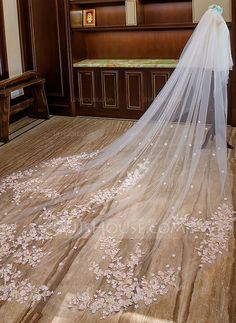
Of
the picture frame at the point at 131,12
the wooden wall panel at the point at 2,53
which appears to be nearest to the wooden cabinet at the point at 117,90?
the picture frame at the point at 131,12

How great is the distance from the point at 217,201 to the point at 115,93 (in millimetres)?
2859

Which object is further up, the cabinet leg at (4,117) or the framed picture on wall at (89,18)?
the framed picture on wall at (89,18)

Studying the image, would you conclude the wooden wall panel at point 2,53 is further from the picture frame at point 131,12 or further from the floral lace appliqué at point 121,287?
the floral lace appliqué at point 121,287

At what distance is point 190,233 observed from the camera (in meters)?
3.18

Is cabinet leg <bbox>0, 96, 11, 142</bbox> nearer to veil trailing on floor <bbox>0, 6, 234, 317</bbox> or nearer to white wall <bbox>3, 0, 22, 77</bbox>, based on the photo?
white wall <bbox>3, 0, 22, 77</bbox>

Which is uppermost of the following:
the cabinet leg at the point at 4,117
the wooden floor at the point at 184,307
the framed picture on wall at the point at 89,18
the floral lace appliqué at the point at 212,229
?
the framed picture on wall at the point at 89,18

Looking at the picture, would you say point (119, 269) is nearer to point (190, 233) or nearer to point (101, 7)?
point (190, 233)

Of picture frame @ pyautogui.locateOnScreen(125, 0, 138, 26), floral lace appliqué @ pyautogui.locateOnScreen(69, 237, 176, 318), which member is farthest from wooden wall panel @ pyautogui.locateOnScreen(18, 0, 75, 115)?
floral lace appliqué @ pyautogui.locateOnScreen(69, 237, 176, 318)

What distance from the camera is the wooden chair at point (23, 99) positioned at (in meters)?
5.38

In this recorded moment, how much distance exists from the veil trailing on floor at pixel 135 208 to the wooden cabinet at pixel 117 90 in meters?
1.35

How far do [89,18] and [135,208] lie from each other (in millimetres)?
3509

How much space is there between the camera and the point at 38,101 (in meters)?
6.30

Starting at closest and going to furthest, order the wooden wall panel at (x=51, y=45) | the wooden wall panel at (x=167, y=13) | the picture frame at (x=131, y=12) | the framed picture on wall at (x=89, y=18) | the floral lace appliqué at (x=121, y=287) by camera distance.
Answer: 1. the floral lace appliqué at (x=121, y=287)
2. the picture frame at (x=131, y=12)
3. the wooden wall panel at (x=167, y=13)
4. the wooden wall panel at (x=51, y=45)
5. the framed picture on wall at (x=89, y=18)

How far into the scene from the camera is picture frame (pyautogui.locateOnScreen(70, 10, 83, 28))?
6082 mm
